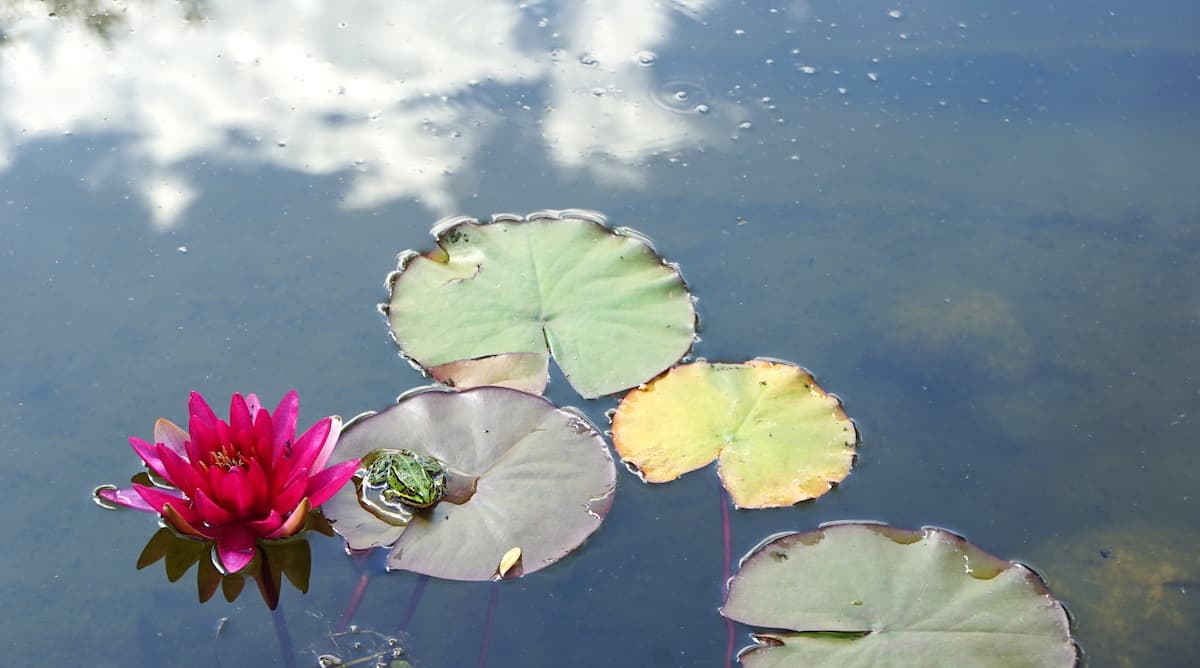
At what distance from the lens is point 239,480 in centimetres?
247

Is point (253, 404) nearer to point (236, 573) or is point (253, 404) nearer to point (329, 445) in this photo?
point (329, 445)

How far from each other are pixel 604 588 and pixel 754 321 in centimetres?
101

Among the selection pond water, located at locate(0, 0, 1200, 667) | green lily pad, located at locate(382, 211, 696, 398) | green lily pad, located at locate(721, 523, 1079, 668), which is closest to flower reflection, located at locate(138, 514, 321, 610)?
pond water, located at locate(0, 0, 1200, 667)

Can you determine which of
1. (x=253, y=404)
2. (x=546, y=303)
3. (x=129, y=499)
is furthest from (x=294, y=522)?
(x=546, y=303)

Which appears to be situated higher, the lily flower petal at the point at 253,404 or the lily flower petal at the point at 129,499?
the lily flower petal at the point at 253,404

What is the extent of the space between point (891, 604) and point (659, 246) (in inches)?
55.6

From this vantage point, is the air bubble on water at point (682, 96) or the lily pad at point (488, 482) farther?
the air bubble on water at point (682, 96)

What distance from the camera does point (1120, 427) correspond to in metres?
3.04

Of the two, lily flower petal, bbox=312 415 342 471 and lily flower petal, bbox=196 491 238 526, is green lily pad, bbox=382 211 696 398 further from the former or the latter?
lily flower petal, bbox=196 491 238 526

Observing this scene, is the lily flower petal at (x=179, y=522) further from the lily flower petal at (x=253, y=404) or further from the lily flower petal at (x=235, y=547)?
the lily flower petal at (x=253, y=404)

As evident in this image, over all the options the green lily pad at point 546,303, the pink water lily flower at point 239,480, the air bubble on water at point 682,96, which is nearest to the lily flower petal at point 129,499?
the pink water lily flower at point 239,480

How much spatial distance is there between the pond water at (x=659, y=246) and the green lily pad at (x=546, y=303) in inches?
3.5

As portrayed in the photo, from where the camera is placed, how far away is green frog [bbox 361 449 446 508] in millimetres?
2609

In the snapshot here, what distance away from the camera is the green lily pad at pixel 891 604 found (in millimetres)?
2402
